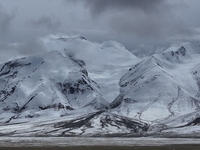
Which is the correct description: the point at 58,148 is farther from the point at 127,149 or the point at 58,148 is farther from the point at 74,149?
the point at 127,149

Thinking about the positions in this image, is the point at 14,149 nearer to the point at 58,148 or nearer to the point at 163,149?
the point at 58,148

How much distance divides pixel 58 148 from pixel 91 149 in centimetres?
1257

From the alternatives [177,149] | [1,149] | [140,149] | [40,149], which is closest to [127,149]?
[140,149]

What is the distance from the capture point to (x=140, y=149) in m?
134

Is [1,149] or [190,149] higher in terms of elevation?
[1,149]

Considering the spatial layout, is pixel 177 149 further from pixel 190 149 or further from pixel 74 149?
pixel 74 149

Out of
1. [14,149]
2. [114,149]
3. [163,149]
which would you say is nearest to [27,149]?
[14,149]

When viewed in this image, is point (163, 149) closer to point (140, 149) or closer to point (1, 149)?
point (140, 149)

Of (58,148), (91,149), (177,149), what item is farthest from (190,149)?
(58,148)

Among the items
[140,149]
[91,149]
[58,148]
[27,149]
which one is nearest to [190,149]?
[140,149]

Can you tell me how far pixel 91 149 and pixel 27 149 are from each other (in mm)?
19610

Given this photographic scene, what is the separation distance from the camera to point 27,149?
135 meters

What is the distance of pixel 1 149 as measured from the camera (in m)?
135

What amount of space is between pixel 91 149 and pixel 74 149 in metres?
5.88
